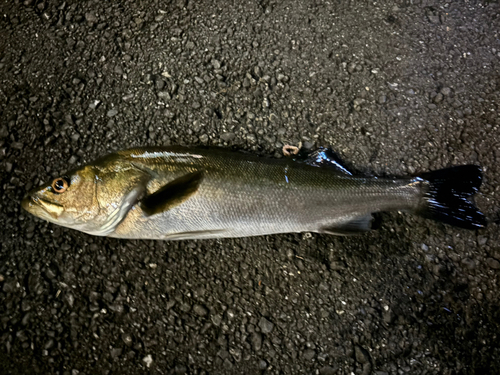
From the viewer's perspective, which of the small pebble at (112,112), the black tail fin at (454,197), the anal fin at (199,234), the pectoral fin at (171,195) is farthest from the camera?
the small pebble at (112,112)

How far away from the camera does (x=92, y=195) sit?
233 centimetres

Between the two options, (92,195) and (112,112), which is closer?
(92,195)

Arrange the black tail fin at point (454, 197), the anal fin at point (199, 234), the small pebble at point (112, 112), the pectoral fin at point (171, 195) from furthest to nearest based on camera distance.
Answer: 1. the small pebble at point (112, 112)
2. the black tail fin at point (454, 197)
3. the anal fin at point (199, 234)
4. the pectoral fin at point (171, 195)

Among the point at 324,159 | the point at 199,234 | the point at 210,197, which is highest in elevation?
the point at 324,159

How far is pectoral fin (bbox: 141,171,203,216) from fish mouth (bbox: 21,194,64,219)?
1.91ft

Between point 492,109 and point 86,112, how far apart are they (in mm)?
3545

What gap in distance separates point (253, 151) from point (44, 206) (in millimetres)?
1590

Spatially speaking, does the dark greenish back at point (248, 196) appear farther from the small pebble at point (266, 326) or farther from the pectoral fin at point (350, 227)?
the small pebble at point (266, 326)

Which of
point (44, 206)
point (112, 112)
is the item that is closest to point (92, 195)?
point (44, 206)

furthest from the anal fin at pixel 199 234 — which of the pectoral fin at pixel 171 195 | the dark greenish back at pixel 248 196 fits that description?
the pectoral fin at pixel 171 195

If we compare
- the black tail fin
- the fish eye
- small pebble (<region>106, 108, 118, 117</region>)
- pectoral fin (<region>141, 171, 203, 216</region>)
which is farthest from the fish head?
the black tail fin

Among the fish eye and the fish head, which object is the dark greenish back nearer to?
the fish head

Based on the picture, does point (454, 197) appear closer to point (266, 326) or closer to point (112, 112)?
point (266, 326)

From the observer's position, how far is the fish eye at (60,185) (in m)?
2.34
